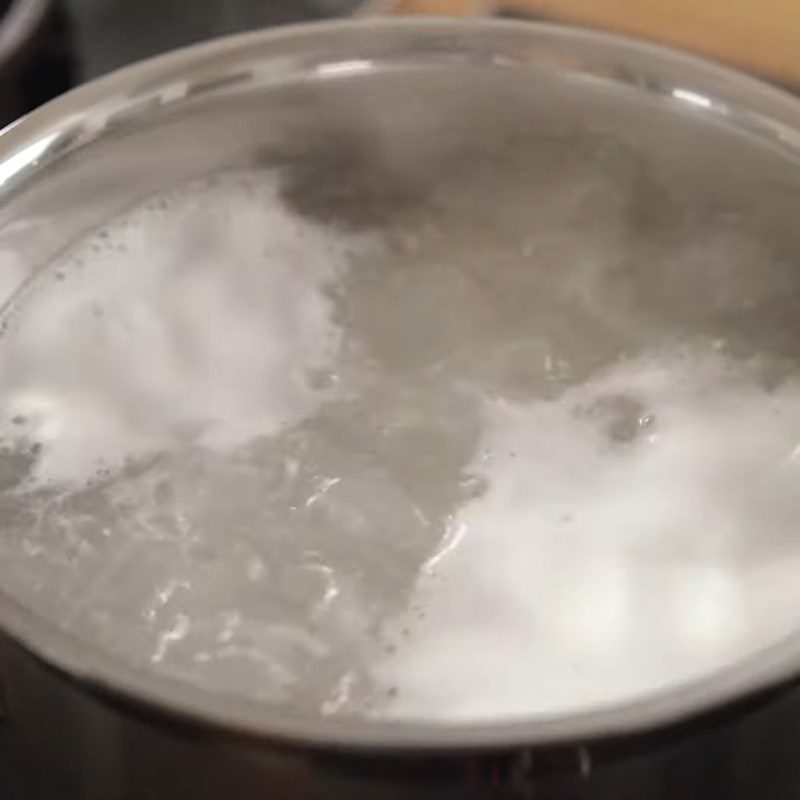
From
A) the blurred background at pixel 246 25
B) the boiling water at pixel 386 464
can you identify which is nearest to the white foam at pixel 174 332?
the boiling water at pixel 386 464

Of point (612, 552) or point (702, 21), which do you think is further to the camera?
point (702, 21)

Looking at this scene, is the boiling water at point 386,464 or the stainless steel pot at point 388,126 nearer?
the boiling water at point 386,464

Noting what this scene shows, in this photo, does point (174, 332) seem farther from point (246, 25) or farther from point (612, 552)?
point (246, 25)

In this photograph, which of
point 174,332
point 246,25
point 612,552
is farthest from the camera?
point 246,25

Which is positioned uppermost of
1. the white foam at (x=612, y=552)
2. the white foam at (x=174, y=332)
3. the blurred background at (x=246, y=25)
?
the blurred background at (x=246, y=25)

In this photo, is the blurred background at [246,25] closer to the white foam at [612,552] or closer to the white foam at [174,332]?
the white foam at [174,332]

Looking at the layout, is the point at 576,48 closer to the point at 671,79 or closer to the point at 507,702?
the point at 671,79

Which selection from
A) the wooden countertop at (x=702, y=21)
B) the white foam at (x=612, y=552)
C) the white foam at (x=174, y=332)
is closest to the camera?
the white foam at (x=612, y=552)

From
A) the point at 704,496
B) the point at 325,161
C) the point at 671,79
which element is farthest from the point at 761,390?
the point at 325,161

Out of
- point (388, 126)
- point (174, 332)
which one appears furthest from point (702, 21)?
point (174, 332)
